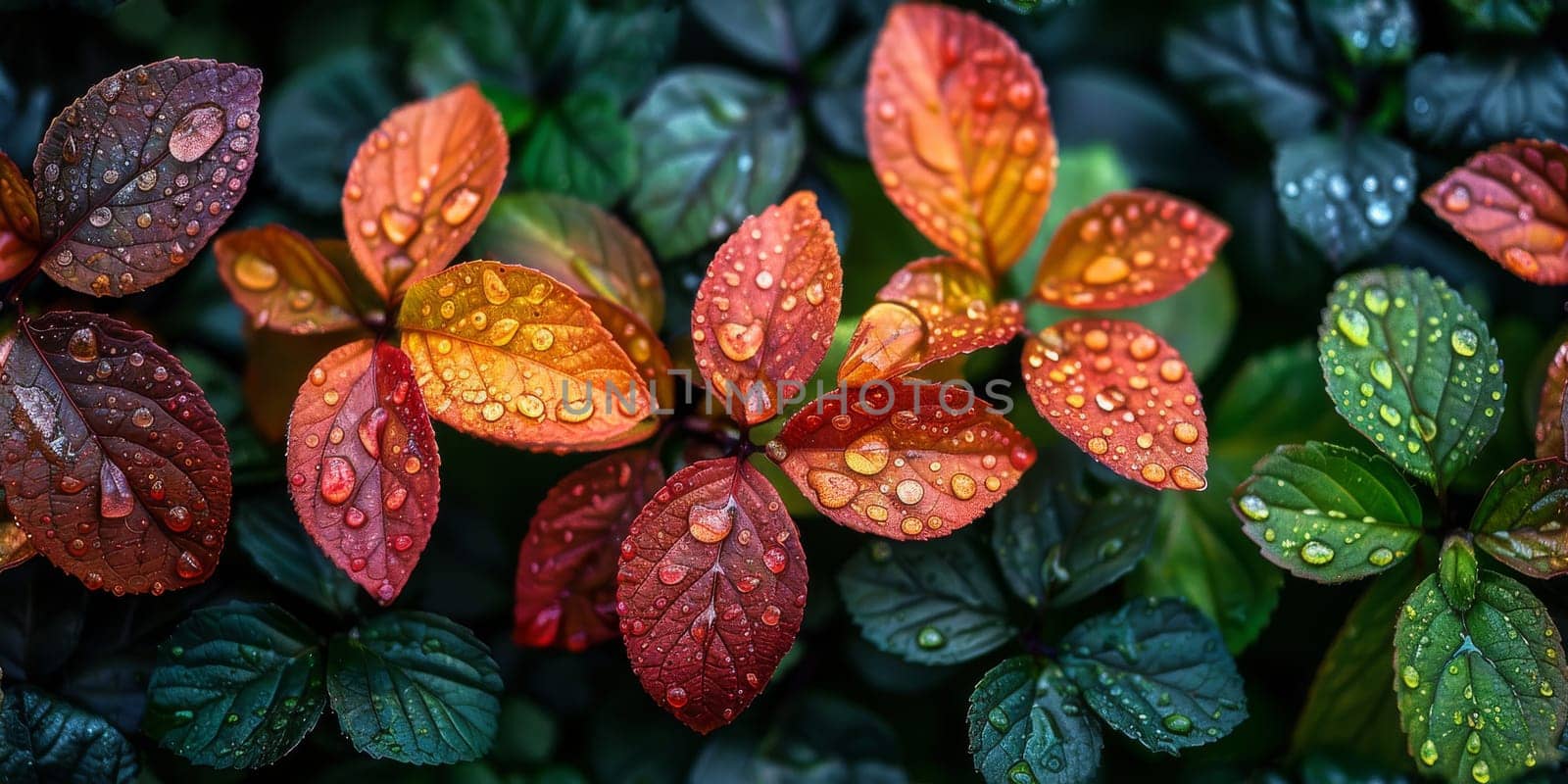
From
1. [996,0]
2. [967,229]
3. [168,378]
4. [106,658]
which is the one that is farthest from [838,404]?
[106,658]

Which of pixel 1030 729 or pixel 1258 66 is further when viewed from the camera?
pixel 1258 66

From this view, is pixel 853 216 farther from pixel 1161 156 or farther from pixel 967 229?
pixel 1161 156

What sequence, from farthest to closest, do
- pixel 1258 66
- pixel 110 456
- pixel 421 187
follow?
pixel 1258 66, pixel 421 187, pixel 110 456

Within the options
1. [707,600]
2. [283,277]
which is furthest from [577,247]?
[707,600]

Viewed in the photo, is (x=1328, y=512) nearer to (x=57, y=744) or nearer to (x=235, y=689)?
(x=235, y=689)

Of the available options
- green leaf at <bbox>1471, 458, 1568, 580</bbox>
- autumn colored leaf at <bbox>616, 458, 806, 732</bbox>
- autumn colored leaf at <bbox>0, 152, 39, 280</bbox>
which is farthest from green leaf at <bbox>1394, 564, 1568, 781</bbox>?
autumn colored leaf at <bbox>0, 152, 39, 280</bbox>

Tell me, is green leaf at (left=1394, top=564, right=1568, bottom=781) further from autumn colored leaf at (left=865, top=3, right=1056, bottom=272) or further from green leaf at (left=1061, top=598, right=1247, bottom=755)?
autumn colored leaf at (left=865, top=3, right=1056, bottom=272)

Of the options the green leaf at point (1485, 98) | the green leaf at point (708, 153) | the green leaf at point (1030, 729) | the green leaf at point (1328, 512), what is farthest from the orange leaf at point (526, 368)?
the green leaf at point (1485, 98)
